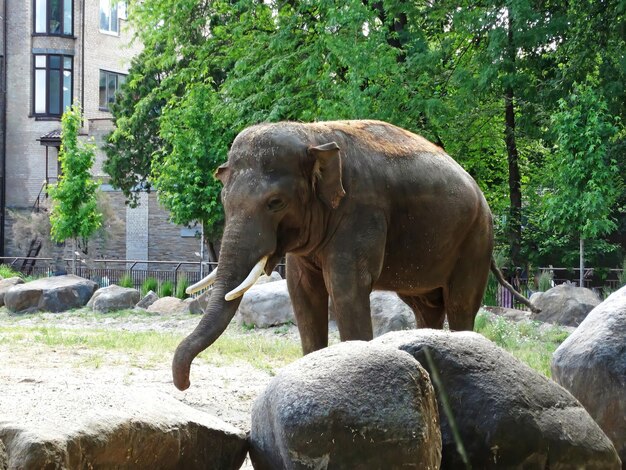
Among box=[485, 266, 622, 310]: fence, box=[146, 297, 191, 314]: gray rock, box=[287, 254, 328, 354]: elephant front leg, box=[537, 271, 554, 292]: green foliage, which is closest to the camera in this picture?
box=[287, 254, 328, 354]: elephant front leg

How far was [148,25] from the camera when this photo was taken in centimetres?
2998

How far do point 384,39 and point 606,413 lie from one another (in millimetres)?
16848

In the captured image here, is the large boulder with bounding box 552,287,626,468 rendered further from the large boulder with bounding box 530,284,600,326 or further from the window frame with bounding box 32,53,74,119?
the window frame with bounding box 32,53,74,119

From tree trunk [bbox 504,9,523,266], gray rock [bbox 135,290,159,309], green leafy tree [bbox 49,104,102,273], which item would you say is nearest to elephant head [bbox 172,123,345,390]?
tree trunk [bbox 504,9,523,266]

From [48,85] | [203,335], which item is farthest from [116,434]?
[48,85]

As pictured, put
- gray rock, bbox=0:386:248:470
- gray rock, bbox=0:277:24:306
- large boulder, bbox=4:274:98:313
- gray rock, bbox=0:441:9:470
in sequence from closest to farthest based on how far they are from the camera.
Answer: gray rock, bbox=0:441:9:470 < gray rock, bbox=0:386:248:470 < large boulder, bbox=4:274:98:313 < gray rock, bbox=0:277:24:306

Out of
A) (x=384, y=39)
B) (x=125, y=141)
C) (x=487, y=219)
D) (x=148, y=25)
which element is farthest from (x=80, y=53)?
(x=487, y=219)

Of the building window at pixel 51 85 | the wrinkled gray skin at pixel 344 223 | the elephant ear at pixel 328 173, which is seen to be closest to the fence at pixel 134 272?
the building window at pixel 51 85

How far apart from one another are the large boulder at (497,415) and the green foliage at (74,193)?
2836 centimetres

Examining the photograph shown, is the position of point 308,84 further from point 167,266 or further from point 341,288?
point 167,266

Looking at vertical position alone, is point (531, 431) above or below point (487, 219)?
below

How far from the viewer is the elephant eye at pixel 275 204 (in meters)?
7.17

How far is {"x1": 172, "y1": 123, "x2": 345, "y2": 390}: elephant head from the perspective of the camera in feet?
22.9

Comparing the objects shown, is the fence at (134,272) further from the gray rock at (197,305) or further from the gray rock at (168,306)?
the gray rock at (197,305)
